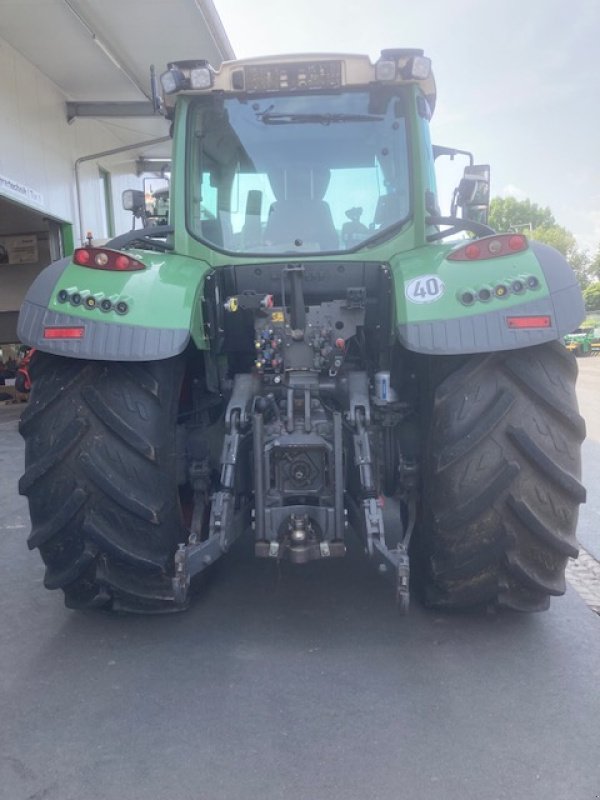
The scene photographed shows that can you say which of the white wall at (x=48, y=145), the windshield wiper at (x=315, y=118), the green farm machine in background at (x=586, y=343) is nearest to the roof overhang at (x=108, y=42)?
the white wall at (x=48, y=145)

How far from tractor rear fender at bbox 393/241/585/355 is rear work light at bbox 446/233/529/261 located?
29 millimetres

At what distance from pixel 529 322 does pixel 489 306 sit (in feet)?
0.53

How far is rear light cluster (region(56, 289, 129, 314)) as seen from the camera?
275 centimetres

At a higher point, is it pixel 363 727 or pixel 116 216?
pixel 116 216

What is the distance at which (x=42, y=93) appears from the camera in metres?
10.4

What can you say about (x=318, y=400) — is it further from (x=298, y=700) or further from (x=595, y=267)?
(x=595, y=267)

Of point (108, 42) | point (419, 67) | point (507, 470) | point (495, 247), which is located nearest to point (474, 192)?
point (419, 67)

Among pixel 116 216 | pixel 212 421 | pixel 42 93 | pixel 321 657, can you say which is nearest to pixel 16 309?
pixel 116 216

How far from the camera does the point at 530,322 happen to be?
103 inches

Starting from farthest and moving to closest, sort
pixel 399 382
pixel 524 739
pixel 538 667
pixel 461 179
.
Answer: pixel 461 179, pixel 399 382, pixel 538 667, pixel 524 739

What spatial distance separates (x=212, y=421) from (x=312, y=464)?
771mm

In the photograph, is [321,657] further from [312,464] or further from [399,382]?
[399,382]

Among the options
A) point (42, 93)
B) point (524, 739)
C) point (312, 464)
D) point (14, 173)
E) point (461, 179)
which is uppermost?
point (42, 93)

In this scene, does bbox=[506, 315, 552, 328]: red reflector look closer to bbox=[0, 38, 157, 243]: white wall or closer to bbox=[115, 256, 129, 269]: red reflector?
bbox=[115, 256, 129, 269]: red reflector
